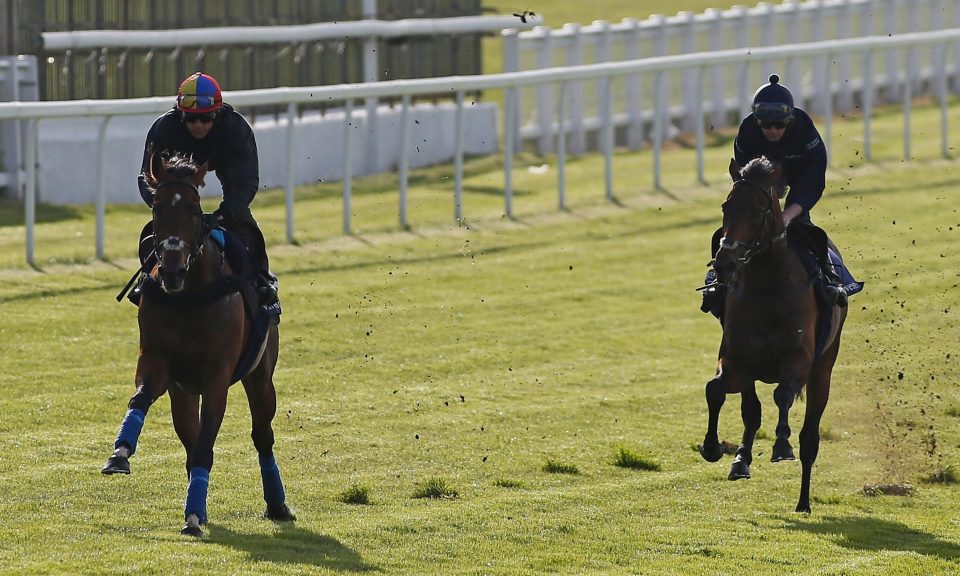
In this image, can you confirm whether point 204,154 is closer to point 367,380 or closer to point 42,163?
point 367,380

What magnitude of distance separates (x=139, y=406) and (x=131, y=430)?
112mm

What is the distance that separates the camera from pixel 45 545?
23.8 feet

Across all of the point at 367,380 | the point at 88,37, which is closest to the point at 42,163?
the point at 88,37

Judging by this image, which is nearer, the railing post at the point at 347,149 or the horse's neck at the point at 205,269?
the horse's neck at the point at 205,269

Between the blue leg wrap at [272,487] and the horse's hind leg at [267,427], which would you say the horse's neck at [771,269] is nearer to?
the horse's hind leg at [267,427]

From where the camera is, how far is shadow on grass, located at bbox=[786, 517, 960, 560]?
8.03 meters

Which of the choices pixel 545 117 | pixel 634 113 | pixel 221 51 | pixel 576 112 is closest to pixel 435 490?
pixel 221 51

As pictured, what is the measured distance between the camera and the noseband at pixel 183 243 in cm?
713

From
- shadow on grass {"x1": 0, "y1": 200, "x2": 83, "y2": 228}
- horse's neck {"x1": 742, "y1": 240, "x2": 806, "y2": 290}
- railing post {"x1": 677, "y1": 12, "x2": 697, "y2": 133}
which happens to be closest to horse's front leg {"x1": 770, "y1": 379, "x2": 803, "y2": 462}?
horse's neck {"x1": 742, "y1": 240, "x2": 806, "y2": 290}

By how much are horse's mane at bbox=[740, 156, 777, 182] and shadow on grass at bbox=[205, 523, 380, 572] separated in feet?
7.82

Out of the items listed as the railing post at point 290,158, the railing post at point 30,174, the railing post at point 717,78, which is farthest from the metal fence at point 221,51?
the railing post at point 30,174

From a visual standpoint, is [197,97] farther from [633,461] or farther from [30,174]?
[30,174]

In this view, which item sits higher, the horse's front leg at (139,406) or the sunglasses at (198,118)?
the sunglasses at (198,118)

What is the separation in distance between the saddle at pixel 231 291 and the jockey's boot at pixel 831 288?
2599 mm
